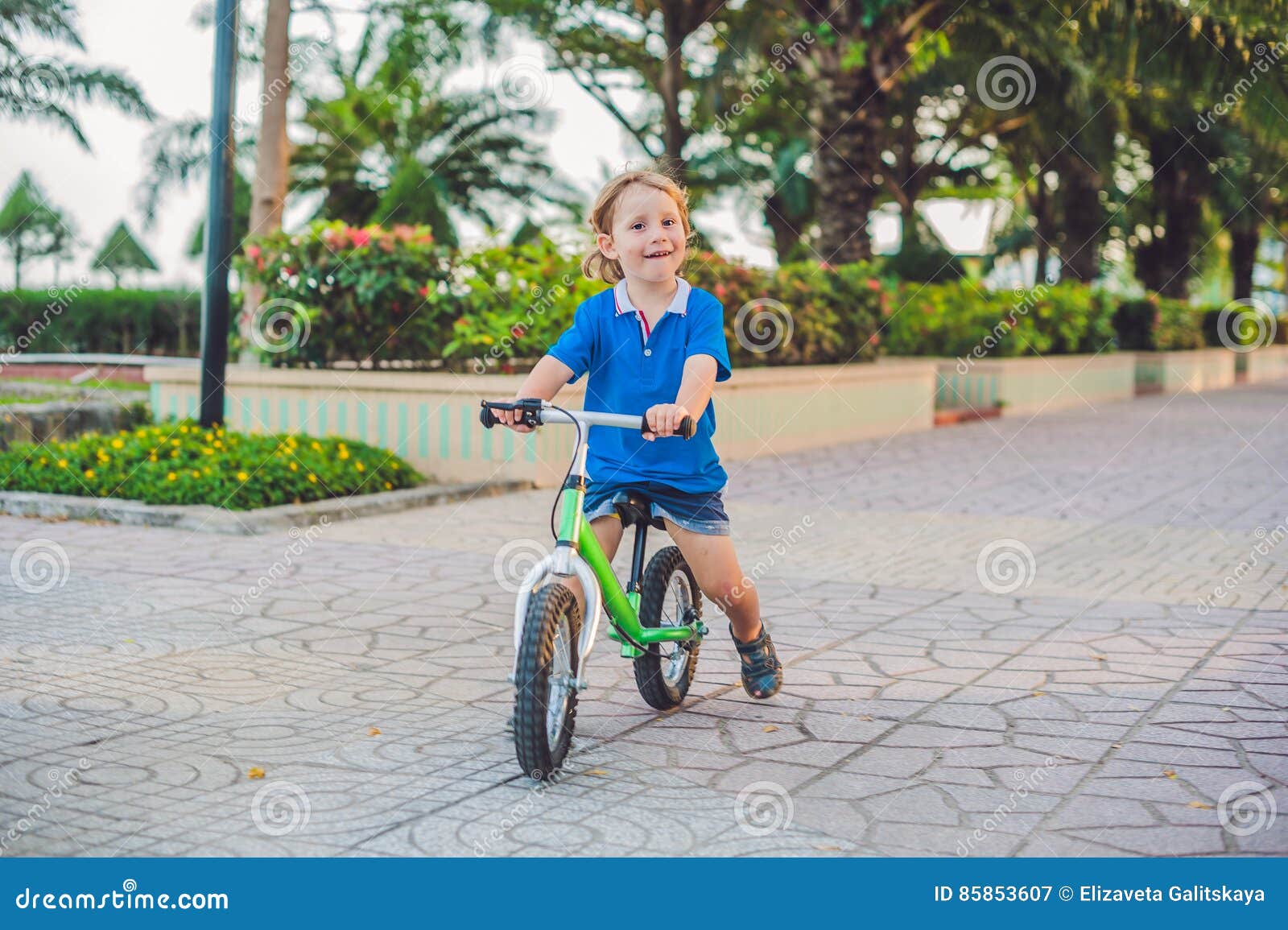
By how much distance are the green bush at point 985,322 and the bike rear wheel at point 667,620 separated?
41.9 feet

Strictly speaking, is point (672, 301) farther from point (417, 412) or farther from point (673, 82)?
point (673, 82)

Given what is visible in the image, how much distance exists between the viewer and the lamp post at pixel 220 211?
28.9 feet

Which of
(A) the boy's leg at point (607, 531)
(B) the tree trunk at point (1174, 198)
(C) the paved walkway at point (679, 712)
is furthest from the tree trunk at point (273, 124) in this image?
(B) the tree trunk at point (1174, 198)

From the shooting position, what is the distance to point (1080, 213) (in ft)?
77.7

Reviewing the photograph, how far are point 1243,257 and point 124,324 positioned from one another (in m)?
25.2

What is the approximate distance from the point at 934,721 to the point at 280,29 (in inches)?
420

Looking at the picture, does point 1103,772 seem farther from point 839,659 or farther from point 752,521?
point 752,521

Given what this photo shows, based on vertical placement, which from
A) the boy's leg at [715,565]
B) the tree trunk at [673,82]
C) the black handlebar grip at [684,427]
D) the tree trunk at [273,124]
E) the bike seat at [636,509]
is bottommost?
the boy's leg at [715,565]

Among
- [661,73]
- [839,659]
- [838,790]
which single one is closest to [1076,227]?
[661,73]

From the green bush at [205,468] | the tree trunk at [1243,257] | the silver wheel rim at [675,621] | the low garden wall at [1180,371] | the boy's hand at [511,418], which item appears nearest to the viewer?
the boy's hand at [511,418]

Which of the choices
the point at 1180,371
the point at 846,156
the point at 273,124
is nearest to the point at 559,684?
the point at 273,124

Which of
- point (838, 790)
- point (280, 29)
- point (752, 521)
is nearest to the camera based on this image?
point (838, 790)

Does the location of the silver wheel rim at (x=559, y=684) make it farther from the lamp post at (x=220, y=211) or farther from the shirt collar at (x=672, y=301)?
the lamp post at (x=220, y=211)
